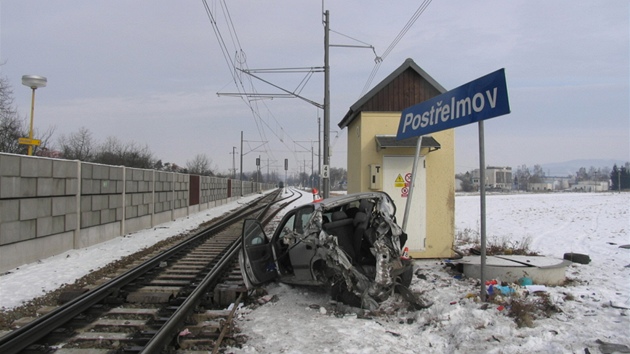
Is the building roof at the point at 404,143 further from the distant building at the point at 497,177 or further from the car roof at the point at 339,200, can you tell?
the distant building at the point at 497,177

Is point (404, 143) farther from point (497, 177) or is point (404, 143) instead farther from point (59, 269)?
point (497, 177)

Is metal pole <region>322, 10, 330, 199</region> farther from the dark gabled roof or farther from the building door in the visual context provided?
the building door

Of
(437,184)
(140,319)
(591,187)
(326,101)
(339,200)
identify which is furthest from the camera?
(591,187)

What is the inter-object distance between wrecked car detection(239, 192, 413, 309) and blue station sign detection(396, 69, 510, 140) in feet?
5.00

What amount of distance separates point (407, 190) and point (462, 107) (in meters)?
3.82

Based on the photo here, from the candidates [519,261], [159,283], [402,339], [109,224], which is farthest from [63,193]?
[519,261]

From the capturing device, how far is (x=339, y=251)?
569cm

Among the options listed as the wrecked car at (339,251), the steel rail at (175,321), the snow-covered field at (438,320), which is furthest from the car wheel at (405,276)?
the steel rail at (175,321)

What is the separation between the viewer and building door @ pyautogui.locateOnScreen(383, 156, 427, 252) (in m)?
9.56

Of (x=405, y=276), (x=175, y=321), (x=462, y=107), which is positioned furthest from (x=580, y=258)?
(x=175, y=321)

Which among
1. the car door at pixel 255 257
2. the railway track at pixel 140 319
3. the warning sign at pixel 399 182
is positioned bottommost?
the railway track at pixel 140 319

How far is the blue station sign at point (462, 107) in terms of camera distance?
532cm

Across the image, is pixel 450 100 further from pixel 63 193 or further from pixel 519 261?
pixel 63 193

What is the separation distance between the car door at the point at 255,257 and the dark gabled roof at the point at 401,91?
14.4 ft
